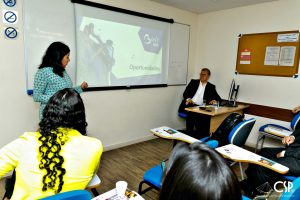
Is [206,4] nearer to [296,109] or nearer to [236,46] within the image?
[236,46]

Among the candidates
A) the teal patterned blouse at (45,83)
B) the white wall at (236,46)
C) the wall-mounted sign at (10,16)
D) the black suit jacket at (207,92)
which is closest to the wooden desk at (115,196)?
the teal patterned blouse at (45,83)

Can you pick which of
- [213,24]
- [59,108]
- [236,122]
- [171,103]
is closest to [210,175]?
[59,108]

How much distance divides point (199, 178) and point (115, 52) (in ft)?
9.82

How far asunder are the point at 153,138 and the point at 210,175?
3.64m

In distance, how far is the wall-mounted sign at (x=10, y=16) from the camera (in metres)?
2.29

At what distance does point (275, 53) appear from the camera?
3.51m

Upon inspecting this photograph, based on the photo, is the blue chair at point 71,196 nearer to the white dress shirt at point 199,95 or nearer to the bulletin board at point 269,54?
the white dress shirt at point 199,95

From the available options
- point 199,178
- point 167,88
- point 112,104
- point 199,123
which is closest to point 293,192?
point 199,178

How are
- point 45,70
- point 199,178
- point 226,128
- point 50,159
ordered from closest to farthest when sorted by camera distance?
point 199,178, point 50,159, point 45,70, point 226,128

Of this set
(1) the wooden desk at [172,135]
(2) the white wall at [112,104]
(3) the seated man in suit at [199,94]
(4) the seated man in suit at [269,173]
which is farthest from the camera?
(3) the seated man in suit at [199,94]

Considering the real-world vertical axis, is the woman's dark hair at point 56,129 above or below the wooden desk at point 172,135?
above

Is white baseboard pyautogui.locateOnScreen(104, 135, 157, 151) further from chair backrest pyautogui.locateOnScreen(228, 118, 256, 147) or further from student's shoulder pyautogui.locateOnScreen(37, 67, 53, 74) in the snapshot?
chair backrest pyautogui.locateOnScreen(228, 118, 256, 147)

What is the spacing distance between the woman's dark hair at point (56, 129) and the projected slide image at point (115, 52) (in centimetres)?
179

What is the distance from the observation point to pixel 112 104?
11.2 feet
